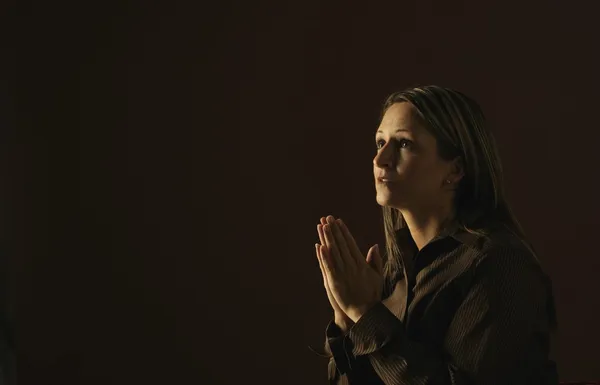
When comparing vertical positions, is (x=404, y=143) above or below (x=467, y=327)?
above

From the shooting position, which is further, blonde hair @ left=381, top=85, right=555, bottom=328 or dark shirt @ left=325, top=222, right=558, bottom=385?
blonde hair @ left=381, top=85, right=555, bottom=328

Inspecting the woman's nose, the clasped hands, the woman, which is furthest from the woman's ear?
the clasped hands

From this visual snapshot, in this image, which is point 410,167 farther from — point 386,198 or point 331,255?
point 331,255

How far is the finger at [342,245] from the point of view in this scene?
1396mm

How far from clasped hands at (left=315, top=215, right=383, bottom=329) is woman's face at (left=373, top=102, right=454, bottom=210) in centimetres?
10

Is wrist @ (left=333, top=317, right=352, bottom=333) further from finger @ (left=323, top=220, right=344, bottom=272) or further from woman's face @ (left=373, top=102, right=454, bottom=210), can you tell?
woman's face @ (left=373, top=102, right=454, bottom=210)

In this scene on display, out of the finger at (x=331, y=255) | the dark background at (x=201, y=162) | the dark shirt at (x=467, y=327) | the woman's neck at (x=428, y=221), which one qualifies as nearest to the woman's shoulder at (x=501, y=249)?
the dark shirt at (x=467, y=327)

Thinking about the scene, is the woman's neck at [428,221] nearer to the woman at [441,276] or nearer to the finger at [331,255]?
the woman at [441,276]

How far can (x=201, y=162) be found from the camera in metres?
2.80

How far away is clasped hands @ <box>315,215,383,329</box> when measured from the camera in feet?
4.48

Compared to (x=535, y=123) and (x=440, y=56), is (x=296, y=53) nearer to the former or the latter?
(x=440, y=56)

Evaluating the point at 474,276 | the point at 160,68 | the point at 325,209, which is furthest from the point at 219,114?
the point at 474,276

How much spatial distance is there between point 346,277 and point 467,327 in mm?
218

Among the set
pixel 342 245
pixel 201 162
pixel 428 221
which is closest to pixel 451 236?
pixel 428 221
